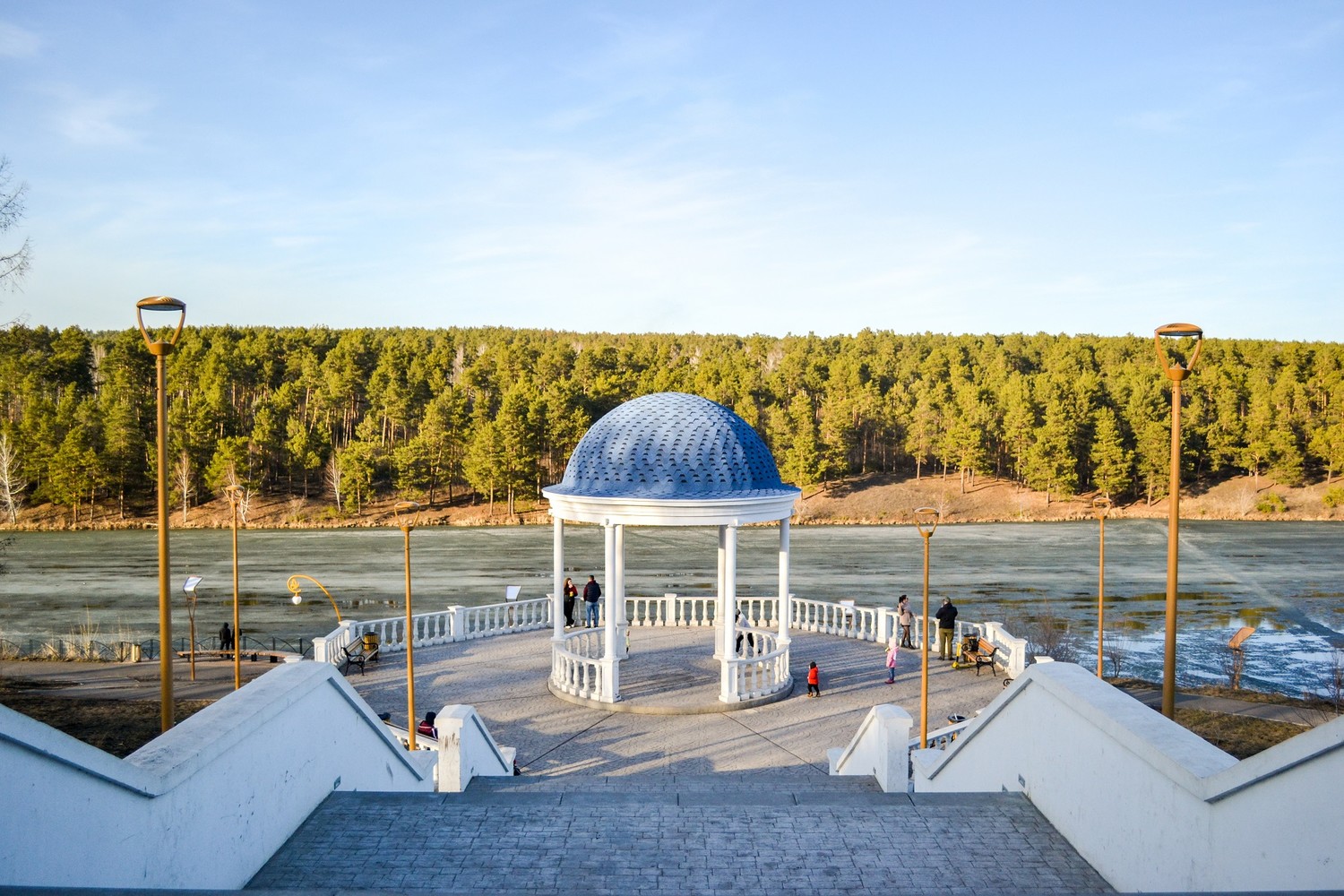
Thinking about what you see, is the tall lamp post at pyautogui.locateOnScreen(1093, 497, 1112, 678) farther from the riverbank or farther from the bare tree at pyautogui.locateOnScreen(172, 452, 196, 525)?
the bare tree at pyautogui.locateOnScreen(172, 452, 196, 525)

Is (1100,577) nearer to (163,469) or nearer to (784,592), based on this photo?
(784,592)

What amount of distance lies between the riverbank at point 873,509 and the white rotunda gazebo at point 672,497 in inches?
2028

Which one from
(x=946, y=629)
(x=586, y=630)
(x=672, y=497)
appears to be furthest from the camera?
(x=946, y=629)

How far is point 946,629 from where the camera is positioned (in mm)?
19891

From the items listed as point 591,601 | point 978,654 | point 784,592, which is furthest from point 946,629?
point 591,601

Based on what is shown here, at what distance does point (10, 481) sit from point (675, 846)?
255 feet

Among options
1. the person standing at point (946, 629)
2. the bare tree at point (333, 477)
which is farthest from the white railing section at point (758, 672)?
the bare tree at point (333, 477)

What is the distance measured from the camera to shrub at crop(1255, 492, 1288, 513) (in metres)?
71.4

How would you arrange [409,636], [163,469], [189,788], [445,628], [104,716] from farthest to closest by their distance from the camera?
[445,628] < [104,716] < [409,636] < [163,469] < [189,788]

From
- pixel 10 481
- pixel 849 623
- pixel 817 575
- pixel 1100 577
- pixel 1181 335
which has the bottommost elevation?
pixel 817 575

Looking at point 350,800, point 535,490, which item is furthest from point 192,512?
point 350,800

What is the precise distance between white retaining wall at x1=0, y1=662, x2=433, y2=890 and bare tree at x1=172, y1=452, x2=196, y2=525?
6782 centimetres

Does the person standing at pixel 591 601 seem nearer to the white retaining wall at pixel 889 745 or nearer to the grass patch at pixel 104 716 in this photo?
the grass patch at pixel 104 716

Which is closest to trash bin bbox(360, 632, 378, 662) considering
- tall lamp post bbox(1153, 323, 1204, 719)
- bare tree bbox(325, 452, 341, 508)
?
tall lamp post bbox(1153, 323, 1204, 719)
